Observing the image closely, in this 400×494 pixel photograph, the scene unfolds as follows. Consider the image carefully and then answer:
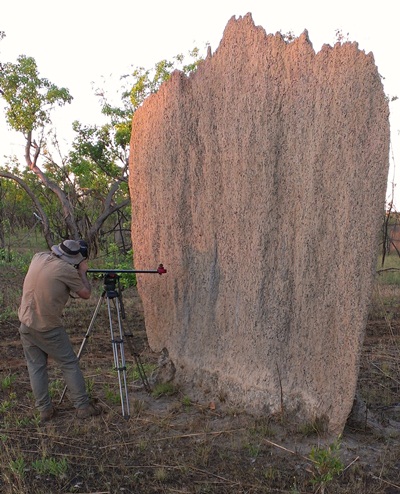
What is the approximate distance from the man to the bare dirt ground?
0.21 meters

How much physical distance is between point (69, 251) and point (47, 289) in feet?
1.07

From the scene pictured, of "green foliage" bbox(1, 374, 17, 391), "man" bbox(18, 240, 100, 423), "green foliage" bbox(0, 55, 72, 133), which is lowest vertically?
"green foliage" bbox(1, 374, 17, 391)

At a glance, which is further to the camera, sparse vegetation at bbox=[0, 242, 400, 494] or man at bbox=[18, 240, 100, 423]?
man at bbox=[18, 240, 100, 423]

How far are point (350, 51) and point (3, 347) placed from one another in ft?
17.2

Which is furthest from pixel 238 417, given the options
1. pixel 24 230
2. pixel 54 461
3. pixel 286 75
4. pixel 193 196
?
pixel 24 230

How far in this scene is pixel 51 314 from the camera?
4.55 meters

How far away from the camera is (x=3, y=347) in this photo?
23.6ft

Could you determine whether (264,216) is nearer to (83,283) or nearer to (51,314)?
(83,283)

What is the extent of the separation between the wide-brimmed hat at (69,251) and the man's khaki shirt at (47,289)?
0.04m

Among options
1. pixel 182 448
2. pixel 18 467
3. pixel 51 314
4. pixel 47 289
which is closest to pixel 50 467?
pixel 18 467

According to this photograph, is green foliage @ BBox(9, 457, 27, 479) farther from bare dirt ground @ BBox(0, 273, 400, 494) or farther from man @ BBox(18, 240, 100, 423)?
man @ BBox(18, 240, 100, 423)

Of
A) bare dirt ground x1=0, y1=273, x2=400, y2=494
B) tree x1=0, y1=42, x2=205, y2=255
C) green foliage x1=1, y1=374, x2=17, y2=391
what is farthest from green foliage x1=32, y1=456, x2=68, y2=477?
tree x1=0, y1=42, x2=205, y2=255

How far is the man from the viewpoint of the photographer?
454 cm

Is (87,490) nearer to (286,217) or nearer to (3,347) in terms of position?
(286,217)
